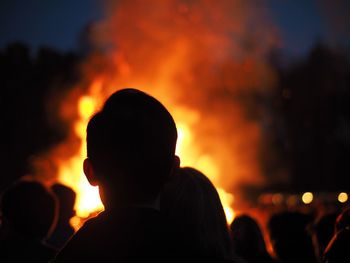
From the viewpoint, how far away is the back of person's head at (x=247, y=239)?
431 centimetres

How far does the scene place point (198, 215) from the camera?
221 centimetres

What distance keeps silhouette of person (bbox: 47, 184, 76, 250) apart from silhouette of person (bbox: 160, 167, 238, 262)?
11.1 ft

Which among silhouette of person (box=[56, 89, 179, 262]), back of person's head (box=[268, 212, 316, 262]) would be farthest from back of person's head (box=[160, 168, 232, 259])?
back of person's head (box=[268, 212, 316, 262])

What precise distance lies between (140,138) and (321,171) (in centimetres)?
4347

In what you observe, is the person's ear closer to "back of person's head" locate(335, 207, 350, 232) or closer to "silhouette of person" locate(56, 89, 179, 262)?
"silhouette of person" locate(56, 89, 179, 262)

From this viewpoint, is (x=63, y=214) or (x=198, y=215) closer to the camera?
(x=198, y=215)

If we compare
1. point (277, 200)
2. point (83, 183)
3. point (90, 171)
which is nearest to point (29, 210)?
point (90, 171)

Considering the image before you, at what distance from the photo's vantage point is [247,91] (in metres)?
36.7

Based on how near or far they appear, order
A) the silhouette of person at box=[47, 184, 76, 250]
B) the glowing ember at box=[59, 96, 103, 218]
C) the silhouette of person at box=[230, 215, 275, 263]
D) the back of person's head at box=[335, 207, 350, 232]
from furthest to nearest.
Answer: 1. the glowing ember at box=[59, 96, 103, 218]
2. the silhouette of person at box=[47, 184, 76, 250]
3. the silhouette of person at box=[230, 215, 275, 263]
4. the back of person's head at box=[335, 207, 350, 232]

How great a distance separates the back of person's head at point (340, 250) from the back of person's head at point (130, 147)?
1.67m

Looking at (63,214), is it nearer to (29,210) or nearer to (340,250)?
(29,210)

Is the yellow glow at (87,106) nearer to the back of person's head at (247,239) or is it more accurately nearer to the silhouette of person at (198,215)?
the back of person's head at (247,239)

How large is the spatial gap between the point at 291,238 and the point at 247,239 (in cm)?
61

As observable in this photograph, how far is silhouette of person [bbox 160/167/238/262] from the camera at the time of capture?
2.19 meters
